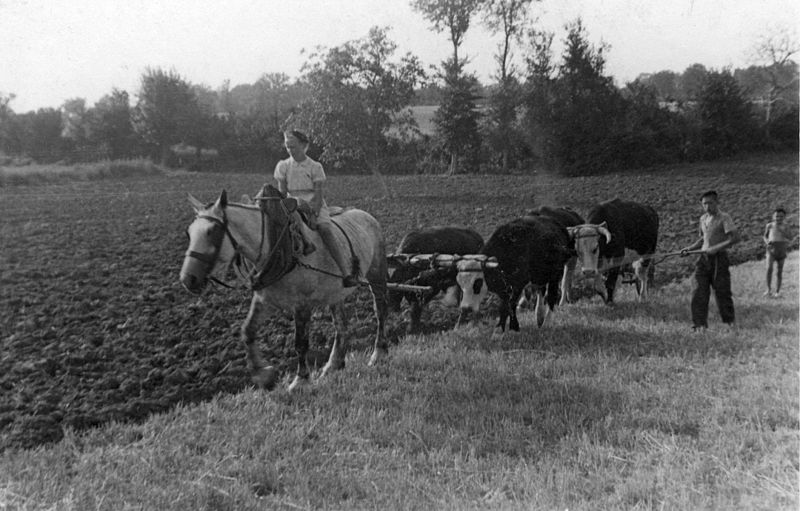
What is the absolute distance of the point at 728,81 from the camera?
31.6 metres

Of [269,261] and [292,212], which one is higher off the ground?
[292,212]

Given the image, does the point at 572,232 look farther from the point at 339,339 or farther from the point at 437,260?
the point at 339,339

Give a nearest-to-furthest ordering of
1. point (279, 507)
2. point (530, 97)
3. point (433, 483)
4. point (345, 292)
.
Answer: point (279, 507), point (433, 483), point (345, 292), point (530, 97)

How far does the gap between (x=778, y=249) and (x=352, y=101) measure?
380 inches

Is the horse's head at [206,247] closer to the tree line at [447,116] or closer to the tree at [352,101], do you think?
the tree line at [447,116]

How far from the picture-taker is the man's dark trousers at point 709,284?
7668mm

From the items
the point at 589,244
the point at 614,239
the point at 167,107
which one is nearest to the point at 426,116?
the point at 167,107

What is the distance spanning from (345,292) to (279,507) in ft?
10.2

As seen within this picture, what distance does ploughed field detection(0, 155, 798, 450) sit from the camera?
6.40 metres

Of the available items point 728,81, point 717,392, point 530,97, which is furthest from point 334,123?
point 728,81

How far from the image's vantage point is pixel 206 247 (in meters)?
4.80

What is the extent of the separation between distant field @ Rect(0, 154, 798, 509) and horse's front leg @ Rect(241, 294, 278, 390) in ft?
0.75

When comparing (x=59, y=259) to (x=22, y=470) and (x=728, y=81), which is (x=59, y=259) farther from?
(x=728, y=81)

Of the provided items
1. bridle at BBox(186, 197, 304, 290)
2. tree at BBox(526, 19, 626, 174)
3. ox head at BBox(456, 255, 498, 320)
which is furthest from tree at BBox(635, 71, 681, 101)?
bridle at BBox(186, 197, 304, 290)
